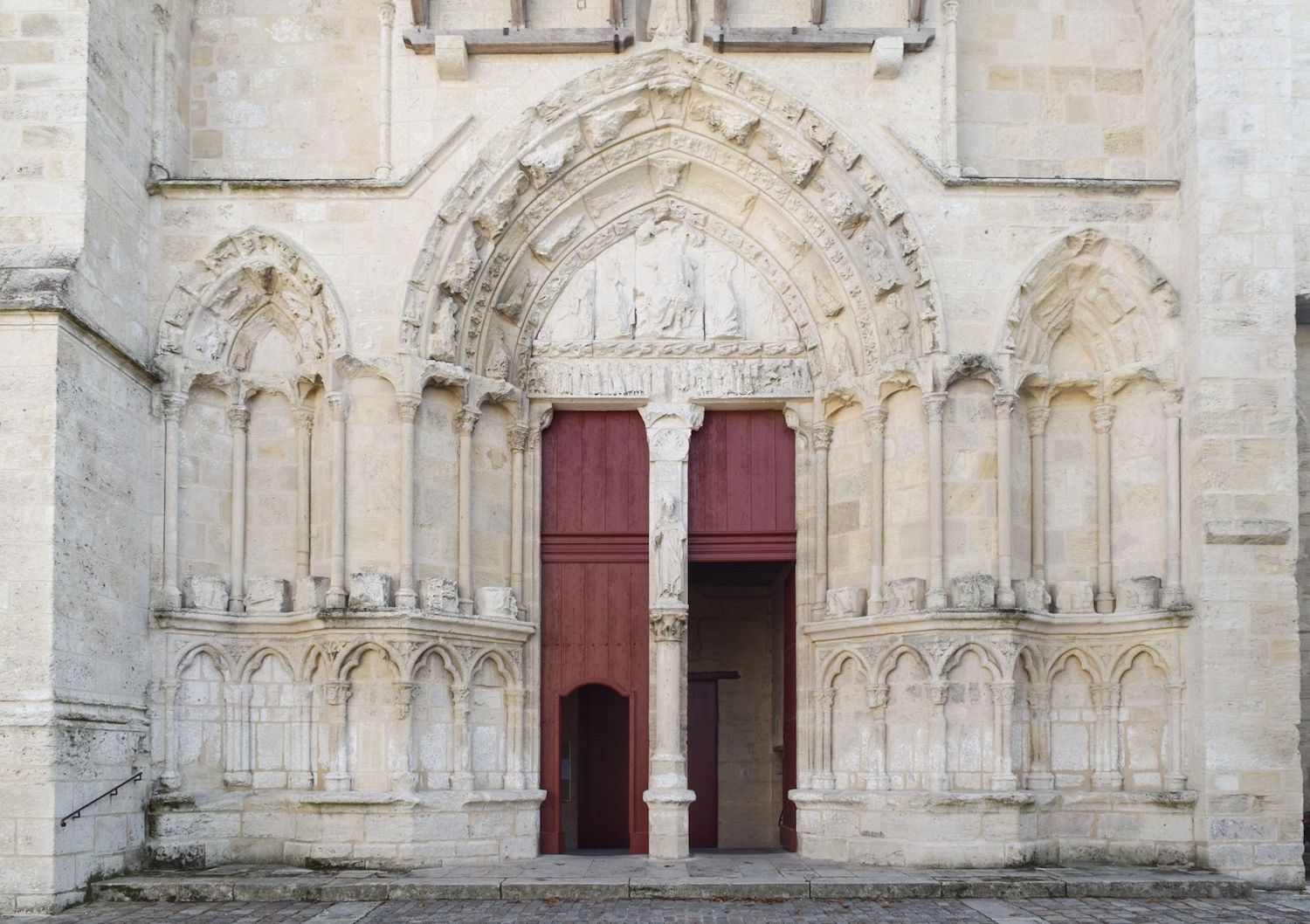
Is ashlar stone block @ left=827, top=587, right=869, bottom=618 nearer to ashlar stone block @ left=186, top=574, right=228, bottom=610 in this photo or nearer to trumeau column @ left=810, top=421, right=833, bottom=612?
trumeau column @ left=810, top=421, right=833, bottom=612

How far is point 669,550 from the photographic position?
11750mm

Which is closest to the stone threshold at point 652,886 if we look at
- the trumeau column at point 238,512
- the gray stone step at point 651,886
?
the gray stone step at point 651,886

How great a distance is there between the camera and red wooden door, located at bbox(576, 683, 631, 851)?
51.0 feet

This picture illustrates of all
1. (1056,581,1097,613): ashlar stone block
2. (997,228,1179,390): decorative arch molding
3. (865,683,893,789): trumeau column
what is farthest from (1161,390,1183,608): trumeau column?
(865,683,893,789): trumeau column

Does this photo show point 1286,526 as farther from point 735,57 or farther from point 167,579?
point 167,579

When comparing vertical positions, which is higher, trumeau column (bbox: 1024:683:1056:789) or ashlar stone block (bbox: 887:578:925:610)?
ashlar stone block (bbox: 887:578:925:610)

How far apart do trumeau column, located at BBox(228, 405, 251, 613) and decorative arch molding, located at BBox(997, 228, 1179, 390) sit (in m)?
5.65

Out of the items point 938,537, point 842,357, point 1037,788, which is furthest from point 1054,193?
point 1037,788

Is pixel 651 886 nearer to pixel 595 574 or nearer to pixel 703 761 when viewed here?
pixel 595 574

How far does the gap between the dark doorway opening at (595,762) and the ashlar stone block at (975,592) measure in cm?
549

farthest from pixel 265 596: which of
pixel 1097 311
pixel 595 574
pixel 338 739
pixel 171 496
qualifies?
pixel 1097 311

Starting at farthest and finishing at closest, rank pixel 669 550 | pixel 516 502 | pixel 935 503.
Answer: pixel 516 502
pixel 669 550
pixel 935 503

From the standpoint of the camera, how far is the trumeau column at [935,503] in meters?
10.9

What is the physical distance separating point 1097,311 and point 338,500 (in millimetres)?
5809
